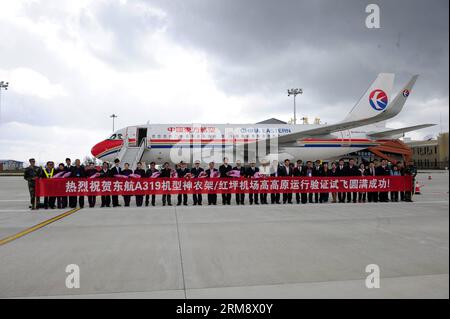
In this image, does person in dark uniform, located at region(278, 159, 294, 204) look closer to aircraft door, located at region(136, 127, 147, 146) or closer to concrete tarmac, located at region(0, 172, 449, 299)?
concrete tarmac, located at region(0, 172, 449, 299)

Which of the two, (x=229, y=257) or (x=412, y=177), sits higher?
(x=412, y=177)

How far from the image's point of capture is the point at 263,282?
3672 mm

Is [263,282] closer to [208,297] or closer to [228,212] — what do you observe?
[208,297]

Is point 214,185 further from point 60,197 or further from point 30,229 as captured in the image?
point 30,229

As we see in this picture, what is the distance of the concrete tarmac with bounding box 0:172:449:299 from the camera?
11.2 ft

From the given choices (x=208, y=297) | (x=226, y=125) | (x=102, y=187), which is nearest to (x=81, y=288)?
(x=208, y=297)

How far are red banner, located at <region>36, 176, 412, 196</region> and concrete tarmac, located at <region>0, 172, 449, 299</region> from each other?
9.87 ft

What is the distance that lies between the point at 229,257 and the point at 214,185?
706 cm

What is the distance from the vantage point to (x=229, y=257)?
15.3 feet

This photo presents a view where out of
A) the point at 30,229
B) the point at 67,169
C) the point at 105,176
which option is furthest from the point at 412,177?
the point at 67,169

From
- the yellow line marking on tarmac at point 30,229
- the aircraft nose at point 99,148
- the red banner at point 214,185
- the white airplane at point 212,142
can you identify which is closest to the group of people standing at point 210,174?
the red banner at point 214,185

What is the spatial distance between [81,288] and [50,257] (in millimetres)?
1591

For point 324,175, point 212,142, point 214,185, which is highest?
point 212,142

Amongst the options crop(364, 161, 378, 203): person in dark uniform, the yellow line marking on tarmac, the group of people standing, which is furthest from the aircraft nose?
crop(364, 161, 378, 203): person in dark uniform
